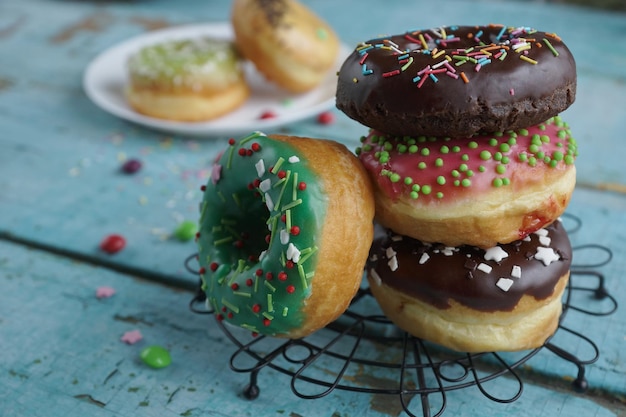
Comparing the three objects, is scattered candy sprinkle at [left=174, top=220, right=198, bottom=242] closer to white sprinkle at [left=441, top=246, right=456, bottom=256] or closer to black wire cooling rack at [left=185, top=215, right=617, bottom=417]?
black wire cooling rack at [left=185, top=215, right=617, bottom=417]

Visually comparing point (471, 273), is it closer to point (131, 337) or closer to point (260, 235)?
point (260, 235)

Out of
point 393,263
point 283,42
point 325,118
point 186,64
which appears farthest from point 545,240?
point 186,64

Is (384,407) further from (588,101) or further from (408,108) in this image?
(588,101)

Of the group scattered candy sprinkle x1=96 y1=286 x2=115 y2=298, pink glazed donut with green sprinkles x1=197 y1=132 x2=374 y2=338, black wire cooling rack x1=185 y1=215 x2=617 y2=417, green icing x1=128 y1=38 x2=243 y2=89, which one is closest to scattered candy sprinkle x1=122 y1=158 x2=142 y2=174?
green icing x1=128 y1=38 x2=243 y2=89

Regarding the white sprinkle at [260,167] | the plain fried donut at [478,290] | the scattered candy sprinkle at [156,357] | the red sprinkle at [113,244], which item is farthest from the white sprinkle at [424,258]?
the red sprinkle at [113,244]

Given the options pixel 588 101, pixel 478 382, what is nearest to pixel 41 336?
pixel 478 382
